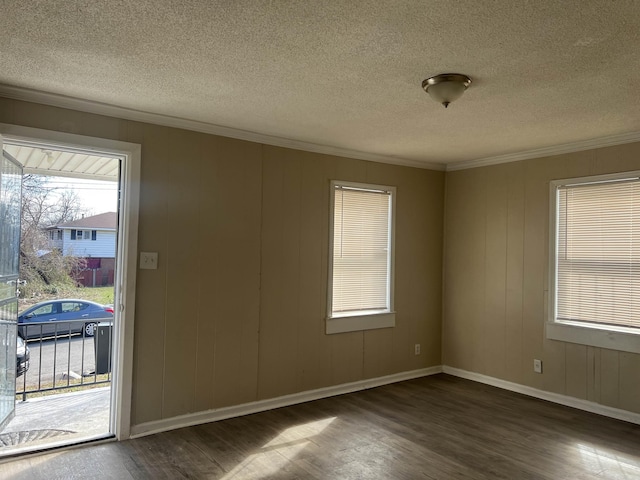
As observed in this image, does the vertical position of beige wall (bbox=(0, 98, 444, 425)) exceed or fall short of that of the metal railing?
it exceeds it

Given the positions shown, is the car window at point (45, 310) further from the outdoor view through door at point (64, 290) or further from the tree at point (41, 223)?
the tree at point (41, 223)

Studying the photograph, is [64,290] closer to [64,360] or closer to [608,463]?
[64,360]

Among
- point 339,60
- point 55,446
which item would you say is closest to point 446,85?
point 339,60

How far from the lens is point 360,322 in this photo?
4.62m

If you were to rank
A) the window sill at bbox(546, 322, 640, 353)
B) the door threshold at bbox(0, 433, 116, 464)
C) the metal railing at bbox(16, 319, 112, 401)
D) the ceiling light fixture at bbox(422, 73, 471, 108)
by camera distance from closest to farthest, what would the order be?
the ceiling light fixture at bbox(422, 73, 471, 108), the door threshold at bbox(0, 433, 116, 464), the window sill at bbox(546, 322, 640, 353), the metal railing at bbox(16, 319, 112, 401)

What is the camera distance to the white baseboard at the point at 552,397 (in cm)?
383

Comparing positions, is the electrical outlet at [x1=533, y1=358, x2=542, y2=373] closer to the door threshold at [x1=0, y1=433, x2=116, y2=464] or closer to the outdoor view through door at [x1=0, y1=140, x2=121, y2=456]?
the door threshold at [x1=0, y1=433, x2=116, y2=464]

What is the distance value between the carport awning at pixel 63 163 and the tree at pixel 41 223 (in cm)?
48

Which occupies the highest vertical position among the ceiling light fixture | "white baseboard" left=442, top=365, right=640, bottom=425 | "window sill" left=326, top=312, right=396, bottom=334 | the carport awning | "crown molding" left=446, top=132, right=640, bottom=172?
"crown molding" left=446, top=132, right=640, bottom=172

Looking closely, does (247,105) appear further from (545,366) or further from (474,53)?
(545,366)

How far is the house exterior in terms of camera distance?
5.43m

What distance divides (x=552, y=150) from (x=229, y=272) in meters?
3.18

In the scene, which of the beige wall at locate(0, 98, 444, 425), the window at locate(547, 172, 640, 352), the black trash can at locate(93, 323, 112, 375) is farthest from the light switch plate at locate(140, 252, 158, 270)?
the window at locate(547, 172, 640, 352)

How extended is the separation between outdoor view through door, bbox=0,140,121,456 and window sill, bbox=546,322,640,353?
4.03 meters
